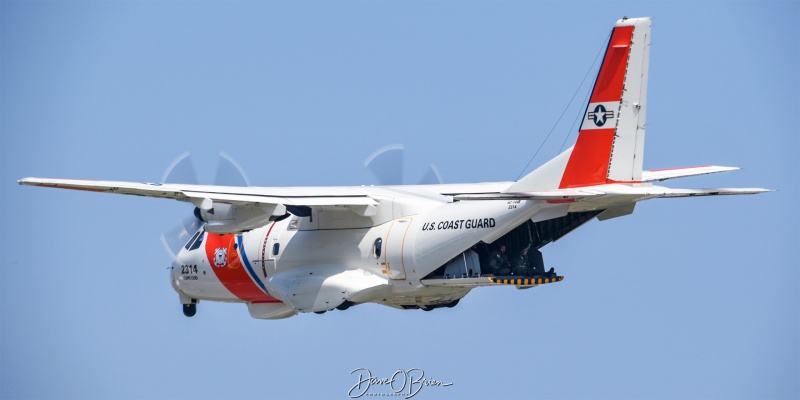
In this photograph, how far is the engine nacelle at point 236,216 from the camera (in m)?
30.7

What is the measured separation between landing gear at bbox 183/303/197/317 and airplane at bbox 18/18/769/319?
154 centimetres

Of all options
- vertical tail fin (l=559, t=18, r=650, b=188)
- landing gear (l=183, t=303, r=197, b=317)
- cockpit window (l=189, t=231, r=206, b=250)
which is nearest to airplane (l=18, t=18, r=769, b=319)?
vertical tail fin (l=559, t=18, r=650, b=188)

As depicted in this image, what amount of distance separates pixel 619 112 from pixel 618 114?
0.04 m

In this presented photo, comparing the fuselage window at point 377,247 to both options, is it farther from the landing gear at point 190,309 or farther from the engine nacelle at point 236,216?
the landing gear at point 190,309

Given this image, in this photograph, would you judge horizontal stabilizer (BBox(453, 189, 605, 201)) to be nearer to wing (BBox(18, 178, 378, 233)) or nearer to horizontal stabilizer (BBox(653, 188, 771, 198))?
horizontal stabilizer (BBox(653, 188, 771, 198))

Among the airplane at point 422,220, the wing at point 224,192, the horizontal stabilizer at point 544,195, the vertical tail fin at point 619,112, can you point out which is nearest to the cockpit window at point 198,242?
the airplane at point 422,220

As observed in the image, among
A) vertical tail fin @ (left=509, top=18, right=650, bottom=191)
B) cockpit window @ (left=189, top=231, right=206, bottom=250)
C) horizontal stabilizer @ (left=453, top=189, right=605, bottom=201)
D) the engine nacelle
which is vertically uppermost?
vertical tail fin @ (left=509, top=18, right=650, bottom=191)

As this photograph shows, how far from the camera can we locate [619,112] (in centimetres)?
2805

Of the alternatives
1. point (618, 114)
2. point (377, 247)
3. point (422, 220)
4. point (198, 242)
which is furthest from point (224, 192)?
point (618, 114)

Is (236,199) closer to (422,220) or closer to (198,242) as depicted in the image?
(422,220)

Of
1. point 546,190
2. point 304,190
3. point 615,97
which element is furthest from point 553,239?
point 304,190

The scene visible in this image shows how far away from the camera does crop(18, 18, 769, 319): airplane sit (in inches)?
1102

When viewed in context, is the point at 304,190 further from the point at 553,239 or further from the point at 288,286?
the point at 553,239

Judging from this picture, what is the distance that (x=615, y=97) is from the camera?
28.0 m
